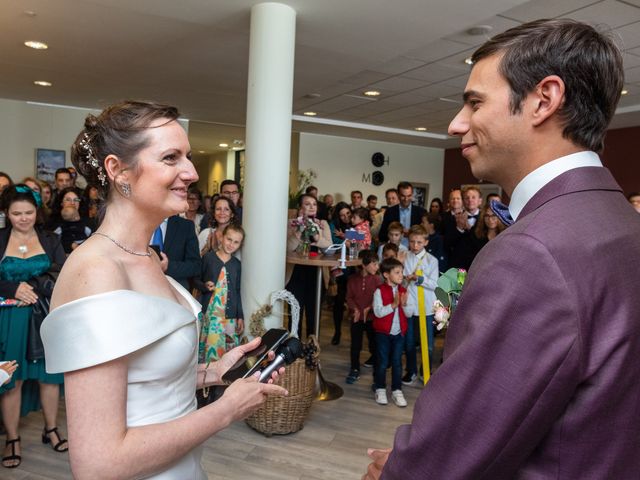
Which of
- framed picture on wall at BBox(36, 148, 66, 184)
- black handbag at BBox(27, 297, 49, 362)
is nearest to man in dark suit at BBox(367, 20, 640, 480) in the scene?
black handbag at BBox(27, 297, 49, 362)

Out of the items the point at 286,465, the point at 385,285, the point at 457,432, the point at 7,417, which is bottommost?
the point at 286,465

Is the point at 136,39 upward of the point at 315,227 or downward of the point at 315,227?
upward

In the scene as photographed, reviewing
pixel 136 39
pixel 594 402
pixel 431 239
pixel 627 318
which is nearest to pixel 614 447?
pixel 594 402

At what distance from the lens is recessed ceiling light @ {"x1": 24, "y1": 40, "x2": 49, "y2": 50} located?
4.73m

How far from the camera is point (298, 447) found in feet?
9.93

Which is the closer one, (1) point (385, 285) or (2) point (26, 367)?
(2) point (26, 367)

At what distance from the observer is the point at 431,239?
4.77 metres

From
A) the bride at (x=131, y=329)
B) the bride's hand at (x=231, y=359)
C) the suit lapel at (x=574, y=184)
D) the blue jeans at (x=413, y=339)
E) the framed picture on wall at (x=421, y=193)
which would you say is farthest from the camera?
the framed picture on wall at (x=421, y=193)

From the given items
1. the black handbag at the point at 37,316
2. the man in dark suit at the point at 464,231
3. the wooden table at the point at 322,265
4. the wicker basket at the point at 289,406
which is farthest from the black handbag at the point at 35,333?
the man in dark suit at the point at 464,231

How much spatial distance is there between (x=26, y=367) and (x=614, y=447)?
9.90ft

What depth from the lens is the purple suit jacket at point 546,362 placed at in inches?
26.1

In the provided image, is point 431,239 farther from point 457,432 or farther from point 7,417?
point 457,432

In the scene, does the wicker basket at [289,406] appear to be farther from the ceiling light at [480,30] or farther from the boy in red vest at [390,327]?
the ceiling light at [480,30]

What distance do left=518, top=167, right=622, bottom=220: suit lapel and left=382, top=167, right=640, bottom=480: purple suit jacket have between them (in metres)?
0.03
